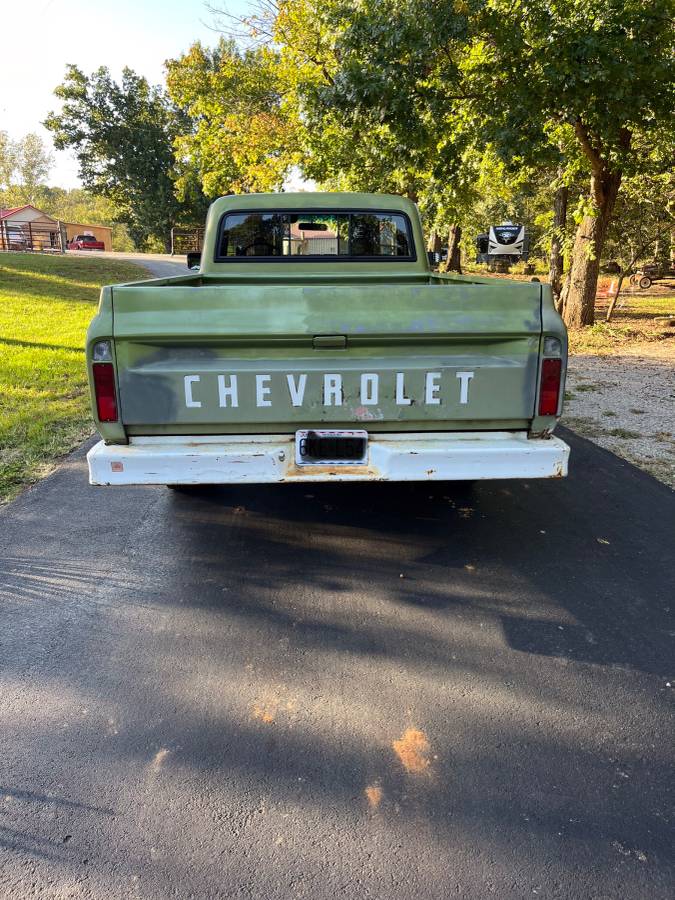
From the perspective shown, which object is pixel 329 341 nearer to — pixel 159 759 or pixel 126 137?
pixel 159 759

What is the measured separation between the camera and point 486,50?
9391 millimetres

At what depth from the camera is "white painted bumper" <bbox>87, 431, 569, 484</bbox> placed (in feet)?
10.7

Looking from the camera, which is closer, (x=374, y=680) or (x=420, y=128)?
(x=374, y=680)

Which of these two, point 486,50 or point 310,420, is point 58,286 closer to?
point 486,50

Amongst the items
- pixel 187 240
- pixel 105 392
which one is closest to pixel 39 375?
pixel 105 392

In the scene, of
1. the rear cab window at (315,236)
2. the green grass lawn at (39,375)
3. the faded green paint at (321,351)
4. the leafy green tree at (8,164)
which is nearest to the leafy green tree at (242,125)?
the green grass lawn at (39,375)

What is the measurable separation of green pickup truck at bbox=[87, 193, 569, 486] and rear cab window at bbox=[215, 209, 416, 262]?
254cm

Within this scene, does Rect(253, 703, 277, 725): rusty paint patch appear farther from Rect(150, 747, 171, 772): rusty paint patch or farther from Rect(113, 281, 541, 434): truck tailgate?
Rect(113, 281, 541, 434): truck tailgate

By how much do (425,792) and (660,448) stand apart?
16.2 feet

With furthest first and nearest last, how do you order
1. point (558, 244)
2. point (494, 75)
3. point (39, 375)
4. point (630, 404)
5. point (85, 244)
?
point (85, 244) < point (558, 244) < point (494, 75) < point (39, 375) < point (630, 404)

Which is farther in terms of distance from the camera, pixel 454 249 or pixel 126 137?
pixel 126 137

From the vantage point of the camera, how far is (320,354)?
10.8ft

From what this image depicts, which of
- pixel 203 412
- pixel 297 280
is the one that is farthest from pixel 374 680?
pixel 297 280

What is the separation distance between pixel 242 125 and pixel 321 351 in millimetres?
18475
